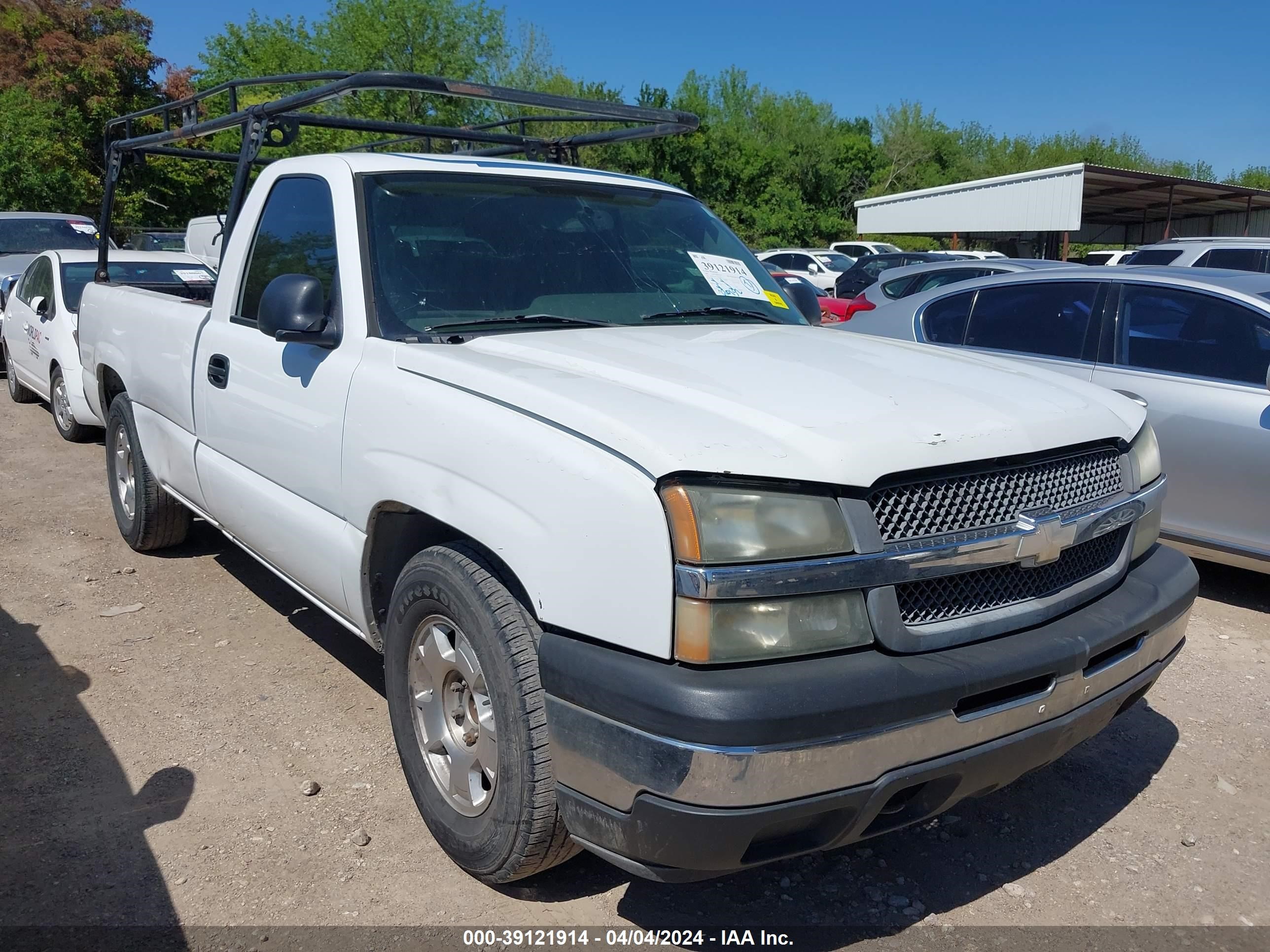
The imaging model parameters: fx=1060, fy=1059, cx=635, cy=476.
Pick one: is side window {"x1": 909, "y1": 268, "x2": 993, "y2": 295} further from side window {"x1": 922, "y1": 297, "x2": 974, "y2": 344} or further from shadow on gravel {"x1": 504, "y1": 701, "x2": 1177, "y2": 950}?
shadow on gravel {"x1": 504, "y1": 701, "x2": 1177, "y2": 950}

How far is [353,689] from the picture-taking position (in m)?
4.14

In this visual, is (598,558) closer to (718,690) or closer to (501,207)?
(718,690)

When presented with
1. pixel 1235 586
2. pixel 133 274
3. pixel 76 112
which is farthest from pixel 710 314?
pixel 76 112

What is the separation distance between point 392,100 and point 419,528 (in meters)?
33.6

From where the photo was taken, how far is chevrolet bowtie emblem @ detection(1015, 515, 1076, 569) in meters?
2.47

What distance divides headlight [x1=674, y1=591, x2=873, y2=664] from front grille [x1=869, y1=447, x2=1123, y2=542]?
21 centimetres

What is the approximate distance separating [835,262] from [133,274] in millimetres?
20237

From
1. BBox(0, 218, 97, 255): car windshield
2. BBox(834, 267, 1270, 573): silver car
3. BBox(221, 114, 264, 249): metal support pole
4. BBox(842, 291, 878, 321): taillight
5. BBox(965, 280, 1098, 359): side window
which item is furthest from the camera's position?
BBox(0, 218, 97, 255): car windshield

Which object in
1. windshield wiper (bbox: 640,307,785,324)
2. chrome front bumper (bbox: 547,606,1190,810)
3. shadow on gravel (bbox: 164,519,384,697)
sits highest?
windshield wiper (bbox: 640,307,785,324)

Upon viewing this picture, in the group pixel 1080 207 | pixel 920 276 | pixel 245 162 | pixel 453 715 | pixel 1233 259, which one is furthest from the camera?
pixel 1080 207

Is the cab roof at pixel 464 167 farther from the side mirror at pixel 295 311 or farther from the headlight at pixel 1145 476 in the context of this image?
the headlight at pixel 1145 476

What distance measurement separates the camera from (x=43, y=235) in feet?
47.6

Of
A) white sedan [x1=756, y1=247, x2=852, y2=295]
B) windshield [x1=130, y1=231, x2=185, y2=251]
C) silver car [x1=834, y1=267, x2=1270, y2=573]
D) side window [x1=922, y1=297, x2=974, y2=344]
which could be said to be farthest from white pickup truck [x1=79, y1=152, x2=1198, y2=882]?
white sedan [x1=756, y1=247, x2=852, y2=295]

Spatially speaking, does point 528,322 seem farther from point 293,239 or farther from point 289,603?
point 289,603
